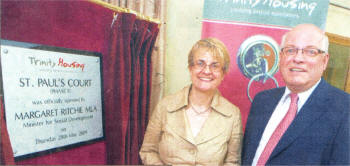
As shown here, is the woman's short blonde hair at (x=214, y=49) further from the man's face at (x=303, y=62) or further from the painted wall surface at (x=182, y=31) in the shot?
the man's face at (x=303, y=62)

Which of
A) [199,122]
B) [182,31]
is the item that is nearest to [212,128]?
[199,122]

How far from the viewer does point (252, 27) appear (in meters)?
0.87

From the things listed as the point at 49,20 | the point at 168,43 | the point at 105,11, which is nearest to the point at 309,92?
the point at 168,43

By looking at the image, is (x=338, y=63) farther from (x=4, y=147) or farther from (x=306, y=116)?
(x=4, y=147)

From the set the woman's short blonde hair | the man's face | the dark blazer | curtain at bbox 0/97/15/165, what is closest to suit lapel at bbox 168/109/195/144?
the woman's short blonde hair

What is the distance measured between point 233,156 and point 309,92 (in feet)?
1.26

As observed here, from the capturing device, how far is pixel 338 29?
874mm

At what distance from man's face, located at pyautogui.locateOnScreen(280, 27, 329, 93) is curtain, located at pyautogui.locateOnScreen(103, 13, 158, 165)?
53cm

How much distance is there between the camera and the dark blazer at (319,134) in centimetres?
69

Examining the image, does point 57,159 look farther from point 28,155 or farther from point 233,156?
point 233,156

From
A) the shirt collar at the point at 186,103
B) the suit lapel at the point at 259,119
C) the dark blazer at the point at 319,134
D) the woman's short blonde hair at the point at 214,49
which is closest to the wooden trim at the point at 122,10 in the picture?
the woman's short blonde hair at the point at 214,49

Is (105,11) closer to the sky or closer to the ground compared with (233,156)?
closer to the sky

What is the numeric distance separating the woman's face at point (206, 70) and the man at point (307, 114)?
9.9 inches

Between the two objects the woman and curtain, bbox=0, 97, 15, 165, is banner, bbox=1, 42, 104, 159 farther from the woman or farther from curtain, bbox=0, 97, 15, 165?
the woman
